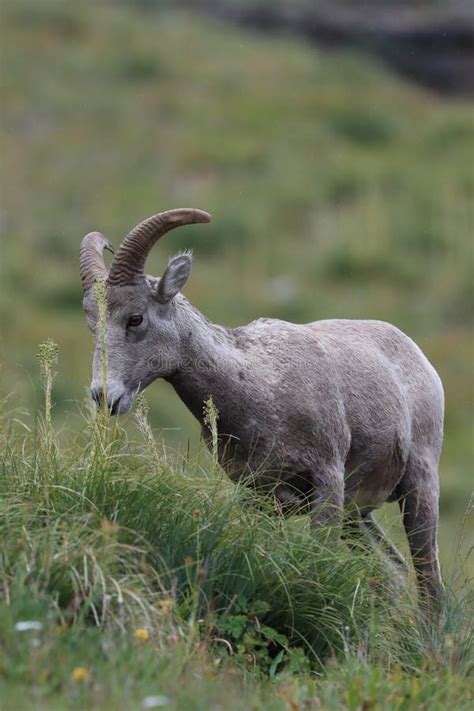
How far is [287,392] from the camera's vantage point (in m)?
8.58

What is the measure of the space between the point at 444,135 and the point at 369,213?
6.07 meters

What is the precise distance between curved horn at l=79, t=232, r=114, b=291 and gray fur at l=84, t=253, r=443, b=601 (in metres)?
0.16

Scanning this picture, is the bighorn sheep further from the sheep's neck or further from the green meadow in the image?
the green meadow

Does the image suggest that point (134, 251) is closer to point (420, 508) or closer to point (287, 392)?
point (287, 392)

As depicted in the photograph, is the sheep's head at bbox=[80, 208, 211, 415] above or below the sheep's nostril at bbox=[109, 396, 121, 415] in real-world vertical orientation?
above

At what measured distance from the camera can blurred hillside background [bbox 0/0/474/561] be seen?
→ 26.6 metres

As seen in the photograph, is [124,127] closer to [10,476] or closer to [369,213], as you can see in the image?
[369,213]

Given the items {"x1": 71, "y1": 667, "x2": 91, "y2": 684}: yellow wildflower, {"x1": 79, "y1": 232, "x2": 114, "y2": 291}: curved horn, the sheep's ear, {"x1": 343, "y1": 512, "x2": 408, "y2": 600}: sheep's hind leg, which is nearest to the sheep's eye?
the sheep's ear

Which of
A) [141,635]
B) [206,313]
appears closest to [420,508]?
[141,635]

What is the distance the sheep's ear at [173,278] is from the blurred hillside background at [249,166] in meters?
11.4

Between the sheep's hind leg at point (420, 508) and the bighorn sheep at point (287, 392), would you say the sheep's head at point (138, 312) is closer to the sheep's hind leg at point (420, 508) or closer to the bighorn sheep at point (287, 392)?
the bighorn sheep at point (287, 392)

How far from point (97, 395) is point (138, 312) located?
0.57 m

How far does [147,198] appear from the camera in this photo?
31.9 m

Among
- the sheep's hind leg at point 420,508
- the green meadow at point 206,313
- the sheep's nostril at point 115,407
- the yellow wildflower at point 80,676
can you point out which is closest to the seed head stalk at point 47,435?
Answer: the green meadow at point 206,313
